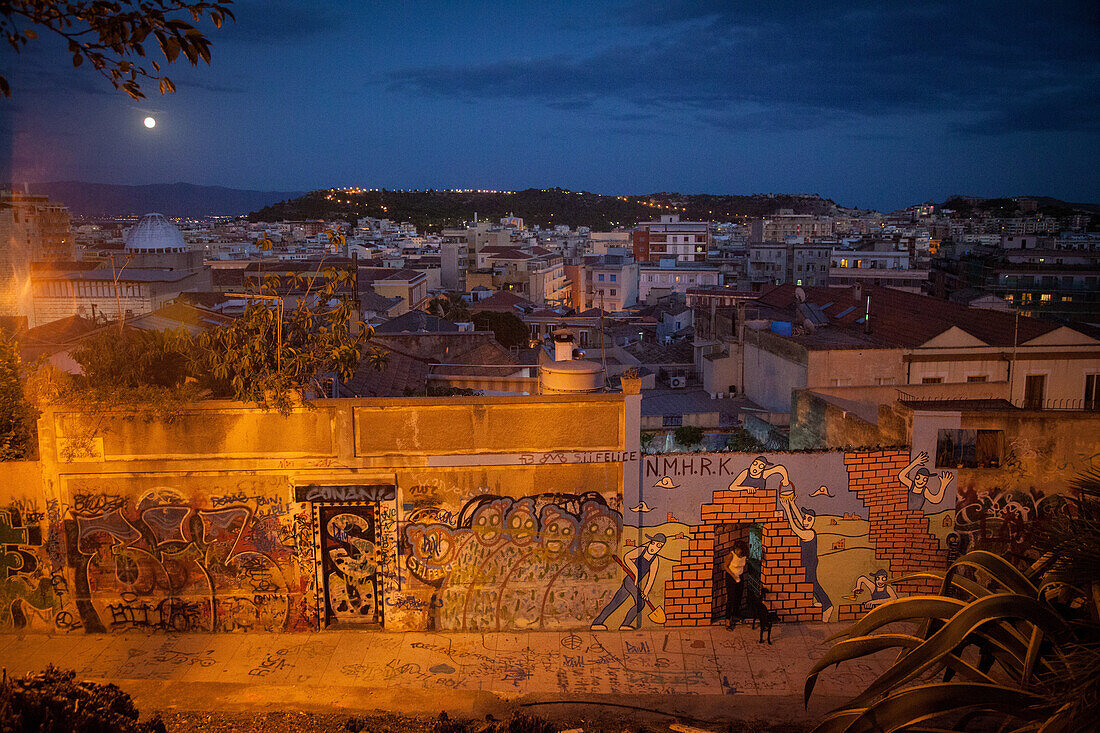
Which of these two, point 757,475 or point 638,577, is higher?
point 757,475

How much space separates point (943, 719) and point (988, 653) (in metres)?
0.45

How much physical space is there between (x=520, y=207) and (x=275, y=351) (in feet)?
516

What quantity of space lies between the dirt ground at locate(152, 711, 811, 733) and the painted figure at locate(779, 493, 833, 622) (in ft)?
9.03

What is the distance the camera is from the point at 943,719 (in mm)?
4012

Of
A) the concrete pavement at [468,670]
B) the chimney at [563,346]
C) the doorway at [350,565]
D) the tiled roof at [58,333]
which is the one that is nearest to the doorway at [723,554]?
the concrete pavement at [468,670]

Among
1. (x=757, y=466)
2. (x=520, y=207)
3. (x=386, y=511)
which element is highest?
(x=520, y=207)

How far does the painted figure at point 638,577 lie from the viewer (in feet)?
32.5

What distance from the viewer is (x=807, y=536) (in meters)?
10.1

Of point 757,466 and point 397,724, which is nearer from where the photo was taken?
point 397,724

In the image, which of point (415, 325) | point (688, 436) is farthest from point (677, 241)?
point (688, 436)

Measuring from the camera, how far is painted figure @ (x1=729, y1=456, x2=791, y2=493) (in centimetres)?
994

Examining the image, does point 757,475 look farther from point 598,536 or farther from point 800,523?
point 598,536

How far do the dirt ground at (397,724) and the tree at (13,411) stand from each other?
4618mm

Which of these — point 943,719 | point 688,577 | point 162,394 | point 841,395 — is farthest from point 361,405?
point 841,395
